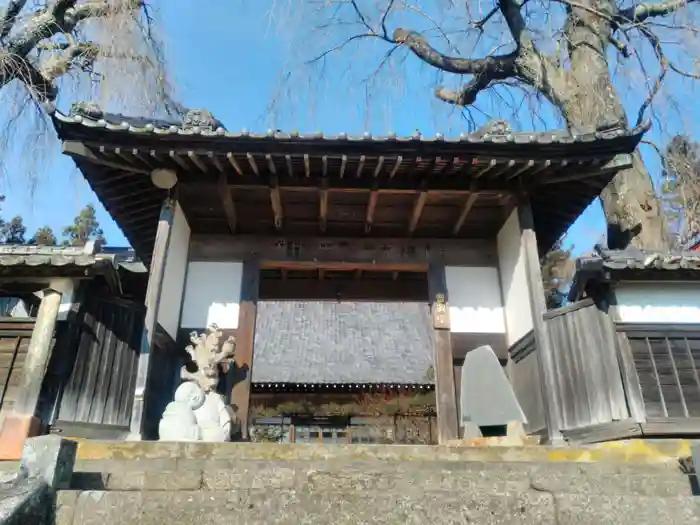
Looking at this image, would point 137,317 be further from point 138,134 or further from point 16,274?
point 138,134

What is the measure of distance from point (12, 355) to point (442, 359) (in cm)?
467

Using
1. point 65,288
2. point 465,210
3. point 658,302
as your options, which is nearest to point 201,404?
point 65,288

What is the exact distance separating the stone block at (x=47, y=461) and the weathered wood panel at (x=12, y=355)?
2.39 m

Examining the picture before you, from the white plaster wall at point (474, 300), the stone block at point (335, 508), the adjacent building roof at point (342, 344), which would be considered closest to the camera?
the stone block at point (335, 508)

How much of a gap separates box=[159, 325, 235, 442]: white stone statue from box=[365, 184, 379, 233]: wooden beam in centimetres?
237

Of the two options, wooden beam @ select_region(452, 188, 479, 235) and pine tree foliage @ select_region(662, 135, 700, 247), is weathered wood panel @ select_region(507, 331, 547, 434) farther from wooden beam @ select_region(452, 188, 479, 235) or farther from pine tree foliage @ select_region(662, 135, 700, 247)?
pine tree foliage @ select_region(662, 135, 700, 247)

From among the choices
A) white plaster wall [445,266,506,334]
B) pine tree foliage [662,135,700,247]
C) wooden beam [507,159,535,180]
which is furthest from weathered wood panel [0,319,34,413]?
pine tree foliage [662,135,700,247]

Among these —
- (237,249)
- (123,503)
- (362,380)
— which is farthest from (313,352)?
(123,503)

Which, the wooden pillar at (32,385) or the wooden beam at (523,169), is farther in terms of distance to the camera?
the wooden beam at (523,169)

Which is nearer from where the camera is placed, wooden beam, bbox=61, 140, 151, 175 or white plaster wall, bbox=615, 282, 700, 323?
white plaster wall, bbox=615, 282, 700, 323

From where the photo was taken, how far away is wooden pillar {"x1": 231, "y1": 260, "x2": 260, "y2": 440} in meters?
6.47

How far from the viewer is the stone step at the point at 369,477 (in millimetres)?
3115

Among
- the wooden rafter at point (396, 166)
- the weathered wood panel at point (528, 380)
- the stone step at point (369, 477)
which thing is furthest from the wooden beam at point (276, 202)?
the stone step at point (369, 477)

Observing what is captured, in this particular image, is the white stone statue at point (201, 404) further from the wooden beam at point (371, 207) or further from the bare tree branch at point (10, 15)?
the bare tree branch at point (10, 15)
